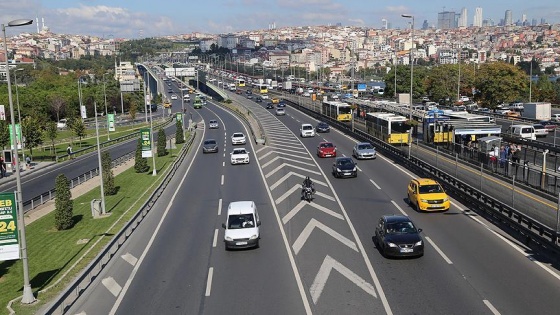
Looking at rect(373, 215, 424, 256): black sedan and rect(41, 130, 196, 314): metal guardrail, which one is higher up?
rect(373, 215, 424, 256): black sedan

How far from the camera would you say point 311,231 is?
987 inches

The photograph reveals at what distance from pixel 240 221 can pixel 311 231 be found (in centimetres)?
352

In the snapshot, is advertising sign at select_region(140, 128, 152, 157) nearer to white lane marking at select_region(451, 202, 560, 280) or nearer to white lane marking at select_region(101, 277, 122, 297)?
white lane marking at select_region(101, 277, 122, 297)

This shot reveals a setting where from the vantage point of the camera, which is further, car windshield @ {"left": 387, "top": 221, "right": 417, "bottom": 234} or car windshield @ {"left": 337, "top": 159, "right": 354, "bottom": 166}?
car windshield @ {"left": 337, "top": 159, "right": 354, "bottom": 166}

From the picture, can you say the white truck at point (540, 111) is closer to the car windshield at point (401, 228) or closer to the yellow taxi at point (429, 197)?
the yellow taxi at point (429, 197)

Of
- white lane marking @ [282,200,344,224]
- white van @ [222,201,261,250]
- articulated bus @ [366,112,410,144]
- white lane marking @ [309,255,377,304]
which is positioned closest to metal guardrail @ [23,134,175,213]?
white lane marking @ [282,200,344,224]

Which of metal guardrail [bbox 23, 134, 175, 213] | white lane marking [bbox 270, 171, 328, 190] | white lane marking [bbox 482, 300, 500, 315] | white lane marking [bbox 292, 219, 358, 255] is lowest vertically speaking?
metal guardrail [bbox 23, 134, 175, 213]

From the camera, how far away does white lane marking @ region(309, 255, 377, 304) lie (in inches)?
689

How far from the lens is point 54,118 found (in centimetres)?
11300

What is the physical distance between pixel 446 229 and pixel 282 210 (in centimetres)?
868

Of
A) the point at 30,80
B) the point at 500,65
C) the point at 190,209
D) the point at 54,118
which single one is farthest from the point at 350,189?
the point at 30,80

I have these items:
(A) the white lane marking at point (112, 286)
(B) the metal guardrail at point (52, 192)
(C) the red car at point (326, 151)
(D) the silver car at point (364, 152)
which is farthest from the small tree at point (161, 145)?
(A) the white lane marking at point (112, 286)

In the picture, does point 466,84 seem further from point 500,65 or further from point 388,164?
point 388,164

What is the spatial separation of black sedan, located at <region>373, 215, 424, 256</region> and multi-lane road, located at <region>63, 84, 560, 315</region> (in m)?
0.41
